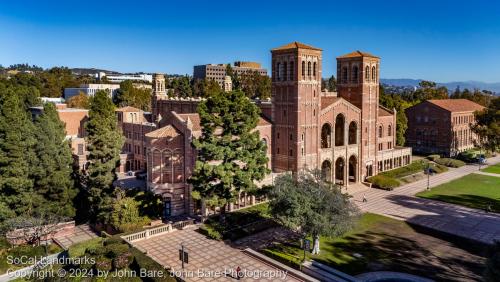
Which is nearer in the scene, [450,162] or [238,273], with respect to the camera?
[238,273]

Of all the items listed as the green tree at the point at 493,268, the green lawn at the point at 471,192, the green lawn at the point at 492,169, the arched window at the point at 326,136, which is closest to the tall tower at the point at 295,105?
the arched window at the point at 326,136

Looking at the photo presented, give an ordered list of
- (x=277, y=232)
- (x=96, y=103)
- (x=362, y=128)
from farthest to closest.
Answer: (x=362, y=128) → (x=96, y=103) → (x=277, y=232)

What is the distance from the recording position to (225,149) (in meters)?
40.4

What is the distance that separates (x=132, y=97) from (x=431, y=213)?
287 ft

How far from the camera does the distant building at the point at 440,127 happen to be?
8850 cm

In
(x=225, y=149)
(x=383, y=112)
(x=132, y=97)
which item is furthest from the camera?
(x=132, y=97)

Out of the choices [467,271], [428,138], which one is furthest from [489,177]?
[467,271]

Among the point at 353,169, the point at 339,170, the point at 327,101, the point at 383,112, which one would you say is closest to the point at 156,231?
the point at 327,101

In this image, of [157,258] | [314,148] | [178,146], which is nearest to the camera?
[157,258]

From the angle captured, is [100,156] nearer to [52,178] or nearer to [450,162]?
[52,178]

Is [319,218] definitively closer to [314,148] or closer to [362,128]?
[314,148]

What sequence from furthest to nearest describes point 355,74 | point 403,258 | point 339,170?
point 355,74 < point 339,170 < point 403,258

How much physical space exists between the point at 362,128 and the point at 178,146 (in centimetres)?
3104

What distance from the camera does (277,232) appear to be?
40.9 m
